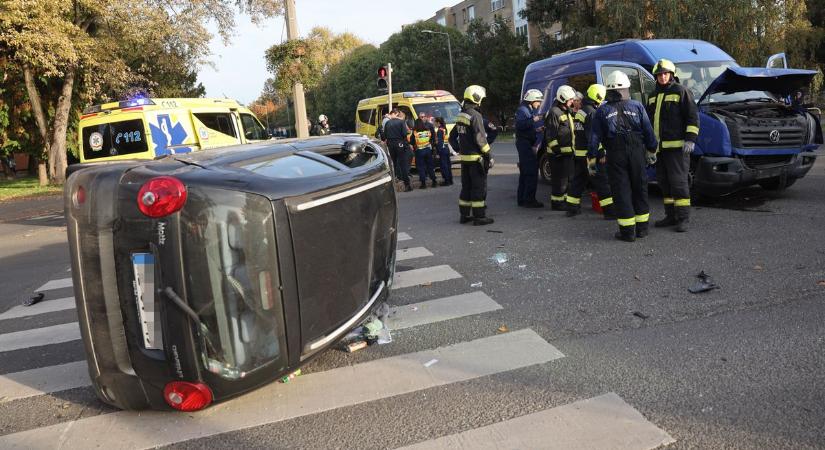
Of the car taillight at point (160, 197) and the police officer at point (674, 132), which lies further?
the police officer at point (674, 132)

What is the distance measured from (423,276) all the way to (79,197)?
3.60 metres

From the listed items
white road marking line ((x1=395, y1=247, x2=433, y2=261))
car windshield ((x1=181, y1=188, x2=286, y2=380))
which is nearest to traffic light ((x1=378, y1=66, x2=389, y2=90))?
white road marking line ((x1=395, y1=247, x2=433, y2=261))

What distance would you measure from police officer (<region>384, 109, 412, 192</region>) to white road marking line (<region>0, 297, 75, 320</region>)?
8.04m

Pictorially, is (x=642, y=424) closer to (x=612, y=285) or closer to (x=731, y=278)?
(x=612, y=285)

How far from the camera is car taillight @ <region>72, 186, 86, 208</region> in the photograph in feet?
9.35

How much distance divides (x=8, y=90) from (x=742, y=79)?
26175mm

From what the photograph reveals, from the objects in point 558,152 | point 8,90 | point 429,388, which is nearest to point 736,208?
point 558,152

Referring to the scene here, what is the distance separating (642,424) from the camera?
2959 mm

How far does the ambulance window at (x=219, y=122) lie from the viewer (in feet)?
38.7

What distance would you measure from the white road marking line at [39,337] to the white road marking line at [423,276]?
274 centimetres

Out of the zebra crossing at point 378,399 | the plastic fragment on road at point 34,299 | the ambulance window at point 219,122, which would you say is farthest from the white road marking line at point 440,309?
the ambulance window at point 219,122

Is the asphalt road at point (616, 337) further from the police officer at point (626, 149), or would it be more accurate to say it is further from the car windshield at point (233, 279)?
the car windshield at point (233, 279)

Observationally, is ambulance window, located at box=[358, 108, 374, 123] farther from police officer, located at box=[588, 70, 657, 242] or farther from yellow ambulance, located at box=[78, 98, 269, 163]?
police officer, located at box=[588, 70, 657, 242]

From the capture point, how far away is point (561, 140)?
29.2 feet
